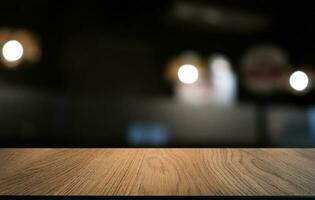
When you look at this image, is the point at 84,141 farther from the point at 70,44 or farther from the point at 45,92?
the point at 70,44

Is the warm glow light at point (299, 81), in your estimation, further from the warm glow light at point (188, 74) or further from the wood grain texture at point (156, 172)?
the wood grain texture at point (156, 172)

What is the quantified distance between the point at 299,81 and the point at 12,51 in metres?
1.19

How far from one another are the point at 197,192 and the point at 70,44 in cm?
107

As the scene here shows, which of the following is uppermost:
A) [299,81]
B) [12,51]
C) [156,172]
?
[12,51]

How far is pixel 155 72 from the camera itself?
1.42m

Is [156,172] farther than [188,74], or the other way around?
[188,74]

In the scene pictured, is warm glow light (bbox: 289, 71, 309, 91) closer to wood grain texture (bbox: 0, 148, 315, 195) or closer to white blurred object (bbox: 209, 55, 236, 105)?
white blurred object (bbox: 209, 55, 236, 105)

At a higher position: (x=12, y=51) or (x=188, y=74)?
(x=12, y=51)

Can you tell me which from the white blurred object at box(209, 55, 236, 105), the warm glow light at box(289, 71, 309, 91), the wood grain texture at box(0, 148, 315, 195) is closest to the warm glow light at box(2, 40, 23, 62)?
the wood grain texture at box(0, 148, 315, 195)

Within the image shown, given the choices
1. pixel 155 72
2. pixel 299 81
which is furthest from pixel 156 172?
pixel 299 81

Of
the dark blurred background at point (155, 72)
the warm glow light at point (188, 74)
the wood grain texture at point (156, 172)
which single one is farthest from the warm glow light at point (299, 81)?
the wood grain texture at point (156, 172)

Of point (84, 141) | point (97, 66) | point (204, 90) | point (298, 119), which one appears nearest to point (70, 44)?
point (97, 66)

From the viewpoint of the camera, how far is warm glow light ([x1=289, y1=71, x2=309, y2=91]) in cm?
144

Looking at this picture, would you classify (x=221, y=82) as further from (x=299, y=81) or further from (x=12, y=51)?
(x=12, y=51)
